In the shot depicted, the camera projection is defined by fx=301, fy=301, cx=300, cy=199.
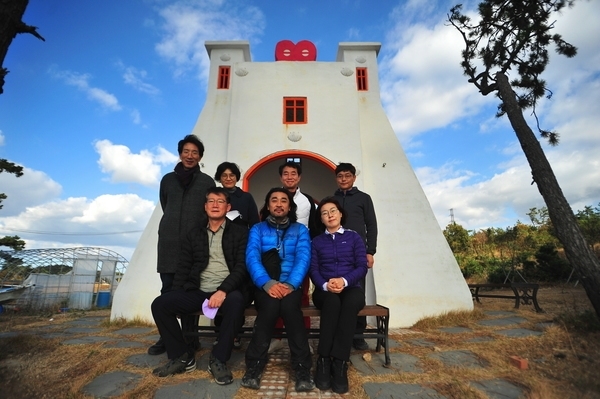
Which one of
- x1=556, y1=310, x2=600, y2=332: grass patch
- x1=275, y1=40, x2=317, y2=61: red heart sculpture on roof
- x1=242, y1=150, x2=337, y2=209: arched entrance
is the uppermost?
x1=275, y1=40, x2=317, y2=61: red heart sculpture on roof

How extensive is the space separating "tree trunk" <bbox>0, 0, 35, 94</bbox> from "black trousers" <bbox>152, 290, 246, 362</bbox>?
1943 mm

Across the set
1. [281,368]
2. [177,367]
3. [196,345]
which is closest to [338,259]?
[281,368]

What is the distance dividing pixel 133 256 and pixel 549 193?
6725 mm

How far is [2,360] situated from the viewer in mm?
2742

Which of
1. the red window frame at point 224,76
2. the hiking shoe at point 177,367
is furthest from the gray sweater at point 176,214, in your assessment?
the red window frame at point 224,76

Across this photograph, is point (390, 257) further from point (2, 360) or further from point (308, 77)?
point (2, 360)

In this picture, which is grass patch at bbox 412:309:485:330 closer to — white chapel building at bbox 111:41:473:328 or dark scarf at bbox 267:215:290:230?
white chapel building at bbox 111:41:473:328

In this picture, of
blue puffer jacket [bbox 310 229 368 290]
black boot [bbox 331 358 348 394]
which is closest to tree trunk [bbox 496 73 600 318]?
blue puffer jacket [bbox 310 229 368 290]

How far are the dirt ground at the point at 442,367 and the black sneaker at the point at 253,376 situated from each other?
5cm

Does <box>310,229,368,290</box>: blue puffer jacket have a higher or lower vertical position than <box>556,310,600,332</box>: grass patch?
higher

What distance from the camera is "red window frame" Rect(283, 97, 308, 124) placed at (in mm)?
5992

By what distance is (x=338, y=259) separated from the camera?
2.62 meters

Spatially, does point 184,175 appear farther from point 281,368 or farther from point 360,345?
point 360,345

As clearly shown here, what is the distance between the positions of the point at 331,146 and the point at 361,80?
1.93m
